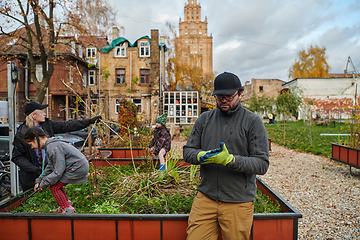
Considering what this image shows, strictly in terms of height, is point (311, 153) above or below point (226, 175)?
below

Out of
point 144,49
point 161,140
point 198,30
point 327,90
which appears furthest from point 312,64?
point 198,30

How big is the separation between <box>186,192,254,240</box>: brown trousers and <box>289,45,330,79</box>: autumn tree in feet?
166

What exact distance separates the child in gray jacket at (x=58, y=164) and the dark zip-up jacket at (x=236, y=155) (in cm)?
151

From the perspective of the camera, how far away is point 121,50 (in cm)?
2495

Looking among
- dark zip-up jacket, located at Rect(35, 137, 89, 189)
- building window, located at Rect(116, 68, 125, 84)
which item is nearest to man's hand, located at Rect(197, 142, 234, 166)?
dark zip-up jacket, located at Rect(35, 137, 89, 189)

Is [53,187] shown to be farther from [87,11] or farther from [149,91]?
[149,91]

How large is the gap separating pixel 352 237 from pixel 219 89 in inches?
129

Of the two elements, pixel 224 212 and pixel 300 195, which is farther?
pixel 300 195

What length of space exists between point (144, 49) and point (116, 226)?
964 inches

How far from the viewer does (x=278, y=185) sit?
610cm

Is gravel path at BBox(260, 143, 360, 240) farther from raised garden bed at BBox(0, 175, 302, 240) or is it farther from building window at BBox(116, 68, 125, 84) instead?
building window at BBox(116, 68, 125, 84)

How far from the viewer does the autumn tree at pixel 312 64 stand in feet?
147

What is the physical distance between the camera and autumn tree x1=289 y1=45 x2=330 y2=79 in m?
44.8

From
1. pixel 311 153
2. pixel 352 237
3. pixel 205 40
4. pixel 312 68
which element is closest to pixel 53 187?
pixel 352 237
